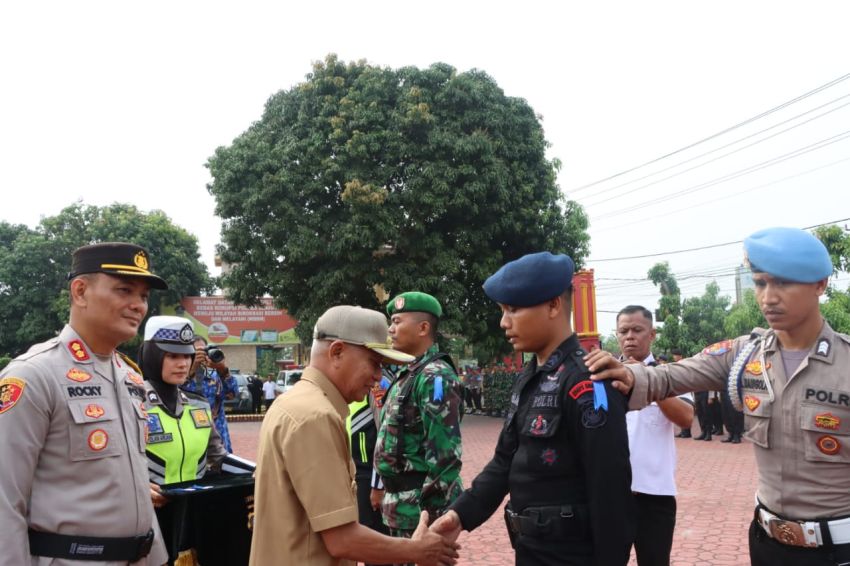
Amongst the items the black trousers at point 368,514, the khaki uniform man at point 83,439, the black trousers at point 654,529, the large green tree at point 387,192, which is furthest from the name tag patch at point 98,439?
the large green tree at point 387,192

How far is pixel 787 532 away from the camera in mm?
2537

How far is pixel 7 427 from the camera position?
2.46 m

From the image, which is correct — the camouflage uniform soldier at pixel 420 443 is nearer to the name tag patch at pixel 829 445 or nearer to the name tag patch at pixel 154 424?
the name tag patch at pixel 154 424

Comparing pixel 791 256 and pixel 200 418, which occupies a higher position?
pixel 791 256

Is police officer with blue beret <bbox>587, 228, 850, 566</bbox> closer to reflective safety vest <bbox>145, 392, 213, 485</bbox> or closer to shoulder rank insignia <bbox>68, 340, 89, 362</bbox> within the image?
shoulder rank insignia <bbox>68, 340, 89, 362</bbox>

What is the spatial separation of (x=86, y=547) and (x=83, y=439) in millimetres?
401

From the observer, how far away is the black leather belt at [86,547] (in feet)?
8.23

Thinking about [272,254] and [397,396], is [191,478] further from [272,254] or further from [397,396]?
[272,254]

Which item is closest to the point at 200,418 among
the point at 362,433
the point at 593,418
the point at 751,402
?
the point at 362,433

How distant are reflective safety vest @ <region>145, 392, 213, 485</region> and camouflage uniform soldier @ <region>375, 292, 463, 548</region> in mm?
1106

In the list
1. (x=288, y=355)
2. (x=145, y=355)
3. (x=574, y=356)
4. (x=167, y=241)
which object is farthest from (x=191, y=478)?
(x=288, y=355)

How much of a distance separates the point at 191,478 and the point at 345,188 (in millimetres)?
13514

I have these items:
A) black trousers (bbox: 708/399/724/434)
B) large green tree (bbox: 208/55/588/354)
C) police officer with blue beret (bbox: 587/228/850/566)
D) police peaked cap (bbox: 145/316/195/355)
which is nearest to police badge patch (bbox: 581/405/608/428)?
police officer with blue beret (bbox: 587/228/850/566)

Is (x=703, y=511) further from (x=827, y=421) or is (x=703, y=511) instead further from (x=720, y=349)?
(x=827, y=421)
